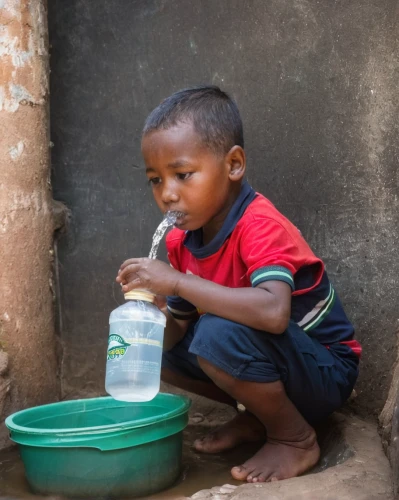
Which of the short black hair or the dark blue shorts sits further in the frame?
the short black hair

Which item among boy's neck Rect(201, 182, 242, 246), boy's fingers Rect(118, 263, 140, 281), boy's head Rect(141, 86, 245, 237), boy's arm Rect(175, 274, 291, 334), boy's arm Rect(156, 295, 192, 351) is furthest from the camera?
boy's arm Rect(156, 295, 192, 351)

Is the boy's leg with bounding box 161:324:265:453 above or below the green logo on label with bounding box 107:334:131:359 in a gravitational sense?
below

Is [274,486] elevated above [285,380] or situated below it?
below

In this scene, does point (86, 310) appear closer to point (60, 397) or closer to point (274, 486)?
point (60, 397)

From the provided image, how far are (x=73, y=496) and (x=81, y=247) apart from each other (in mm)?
1286

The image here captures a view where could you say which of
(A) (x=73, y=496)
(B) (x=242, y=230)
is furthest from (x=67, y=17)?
(A) (x=73, y=496)

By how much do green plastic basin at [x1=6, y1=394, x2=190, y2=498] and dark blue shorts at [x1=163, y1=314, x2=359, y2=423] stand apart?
9.7 inches

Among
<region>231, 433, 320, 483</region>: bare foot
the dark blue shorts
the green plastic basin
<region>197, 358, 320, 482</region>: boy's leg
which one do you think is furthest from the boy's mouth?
<region>231, 433, 320, 483</region>: bare foot

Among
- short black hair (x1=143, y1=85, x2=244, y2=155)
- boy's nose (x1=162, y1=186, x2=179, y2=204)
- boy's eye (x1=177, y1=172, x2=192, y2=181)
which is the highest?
short black hair (x1=143, y1=85, x2=244, y2=155)

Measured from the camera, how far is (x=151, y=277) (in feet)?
7.14

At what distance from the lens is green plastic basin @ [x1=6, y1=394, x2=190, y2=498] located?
2.11 metres

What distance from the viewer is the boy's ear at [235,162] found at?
7.85 feet

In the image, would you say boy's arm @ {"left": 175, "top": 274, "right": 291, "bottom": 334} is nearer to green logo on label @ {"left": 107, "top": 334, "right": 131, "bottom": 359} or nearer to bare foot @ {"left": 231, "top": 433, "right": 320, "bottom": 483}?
green logo on label @ {"left": 107, "top": 334, "right": 131, "bottom": 359}

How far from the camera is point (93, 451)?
213cm
